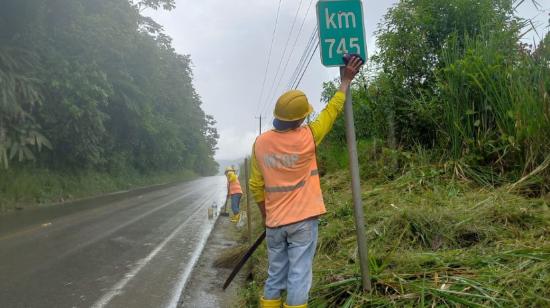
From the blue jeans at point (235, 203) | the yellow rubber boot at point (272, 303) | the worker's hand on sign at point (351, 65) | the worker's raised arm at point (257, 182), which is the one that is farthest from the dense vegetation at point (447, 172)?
the blue jeans at point (235, 203)

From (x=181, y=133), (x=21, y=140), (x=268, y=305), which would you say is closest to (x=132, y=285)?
(x=268, y=305)

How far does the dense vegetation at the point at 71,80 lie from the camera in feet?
58.8

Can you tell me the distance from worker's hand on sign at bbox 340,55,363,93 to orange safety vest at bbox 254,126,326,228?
46cm

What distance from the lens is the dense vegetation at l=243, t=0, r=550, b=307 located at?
147 inches

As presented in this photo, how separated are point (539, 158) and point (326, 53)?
3.61 metres

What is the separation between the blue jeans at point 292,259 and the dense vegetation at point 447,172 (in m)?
0.44

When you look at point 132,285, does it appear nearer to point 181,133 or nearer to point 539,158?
point 539,158

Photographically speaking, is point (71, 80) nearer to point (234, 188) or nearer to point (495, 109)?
point (234, 188)

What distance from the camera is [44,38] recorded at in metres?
20.6

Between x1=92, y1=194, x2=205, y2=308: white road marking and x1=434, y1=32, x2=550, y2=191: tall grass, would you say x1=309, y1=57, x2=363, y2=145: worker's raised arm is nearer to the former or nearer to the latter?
x1=434, y1=32, x2=550, y2=191: tall grass

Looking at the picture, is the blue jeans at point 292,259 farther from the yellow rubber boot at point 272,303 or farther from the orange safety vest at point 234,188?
the orange safety vest at point 234,188

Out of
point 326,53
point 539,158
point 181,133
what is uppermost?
point 181,133

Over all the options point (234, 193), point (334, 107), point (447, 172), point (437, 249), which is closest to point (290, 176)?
point (334, 107)

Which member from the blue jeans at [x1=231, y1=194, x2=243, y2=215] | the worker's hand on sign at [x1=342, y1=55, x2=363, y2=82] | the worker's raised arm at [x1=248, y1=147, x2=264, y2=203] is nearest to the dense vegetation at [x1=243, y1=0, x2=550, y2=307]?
the worker's raised arm at [x1=248, y1=147, x2=264, y2=203]
